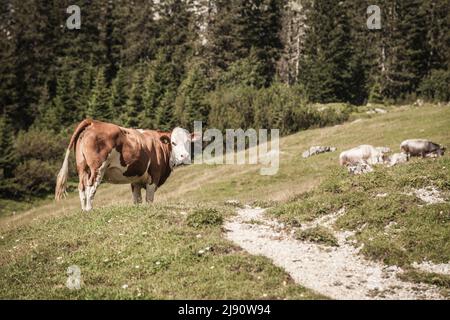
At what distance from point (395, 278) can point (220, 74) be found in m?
68.3

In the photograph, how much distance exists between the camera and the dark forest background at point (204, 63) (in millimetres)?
57562

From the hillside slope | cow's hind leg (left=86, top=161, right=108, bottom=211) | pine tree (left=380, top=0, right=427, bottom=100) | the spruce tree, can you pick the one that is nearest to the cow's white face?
the hillside slope

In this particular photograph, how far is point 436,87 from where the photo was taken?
66.2 m

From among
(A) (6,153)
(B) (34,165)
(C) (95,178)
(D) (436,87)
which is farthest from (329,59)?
(C) (95,178)

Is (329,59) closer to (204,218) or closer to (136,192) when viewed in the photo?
(136,192)

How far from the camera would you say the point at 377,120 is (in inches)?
1869

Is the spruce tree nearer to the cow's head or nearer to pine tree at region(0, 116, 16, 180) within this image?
pine tree at region(0, 116, 16, 180)

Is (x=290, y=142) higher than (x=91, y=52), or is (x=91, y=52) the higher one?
(x=91, y=52)

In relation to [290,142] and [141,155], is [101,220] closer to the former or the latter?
[141,155]

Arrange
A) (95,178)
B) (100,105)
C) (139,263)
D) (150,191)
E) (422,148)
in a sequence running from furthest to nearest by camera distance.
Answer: (100,105), (422,148), (150,191), (95,178), (139,263)

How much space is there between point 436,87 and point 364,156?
41960mm

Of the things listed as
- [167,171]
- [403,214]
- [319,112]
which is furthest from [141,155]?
[319,112]

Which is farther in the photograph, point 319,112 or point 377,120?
point 319,112
